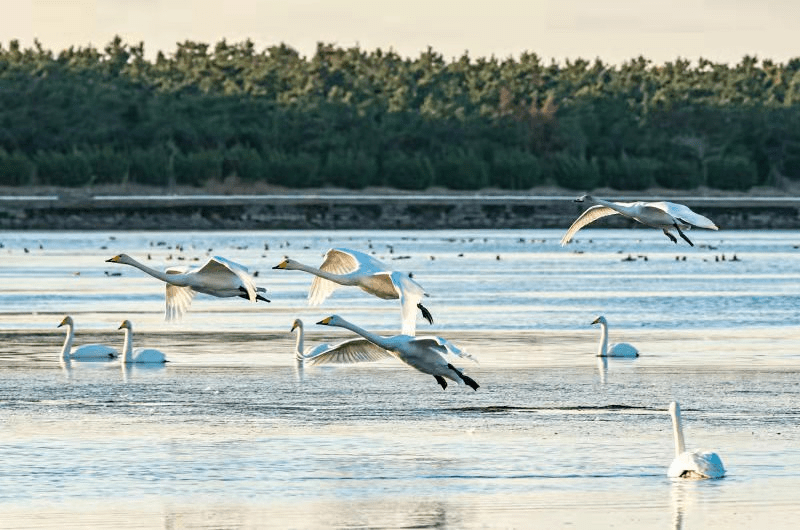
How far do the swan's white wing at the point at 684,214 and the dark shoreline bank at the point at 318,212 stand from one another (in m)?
68.7

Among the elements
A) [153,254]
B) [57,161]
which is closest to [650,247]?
[153,254]

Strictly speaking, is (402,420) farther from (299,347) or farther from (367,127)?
(367,127)

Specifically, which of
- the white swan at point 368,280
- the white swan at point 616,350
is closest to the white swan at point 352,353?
the white swan at point 368,280

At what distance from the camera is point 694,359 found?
29.4 meters

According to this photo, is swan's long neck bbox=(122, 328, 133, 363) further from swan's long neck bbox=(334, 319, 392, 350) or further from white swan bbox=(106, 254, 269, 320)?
swan's long neck bbox=(334, 319, 392, 350)

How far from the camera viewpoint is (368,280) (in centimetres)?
1847

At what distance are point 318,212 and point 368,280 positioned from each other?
250 ft

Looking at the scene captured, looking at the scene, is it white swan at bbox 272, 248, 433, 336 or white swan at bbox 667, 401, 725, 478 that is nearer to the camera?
white swan at bbox 272, 248, 433, 336

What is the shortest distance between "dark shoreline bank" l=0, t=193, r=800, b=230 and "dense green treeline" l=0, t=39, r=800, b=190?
14.5 metres

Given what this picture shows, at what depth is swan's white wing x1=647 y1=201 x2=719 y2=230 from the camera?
1914 cm

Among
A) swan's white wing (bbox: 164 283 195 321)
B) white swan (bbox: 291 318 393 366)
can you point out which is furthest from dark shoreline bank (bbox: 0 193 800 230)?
white swan (bbox: 291 318 393 366)

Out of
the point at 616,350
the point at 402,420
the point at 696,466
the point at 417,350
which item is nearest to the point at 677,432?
the point at 696,466

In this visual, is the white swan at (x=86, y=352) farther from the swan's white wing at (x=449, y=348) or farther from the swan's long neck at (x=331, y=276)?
the swan's white wing at (x=449, y=348)

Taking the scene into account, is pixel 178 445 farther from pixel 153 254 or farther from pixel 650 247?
pixel 650 247
